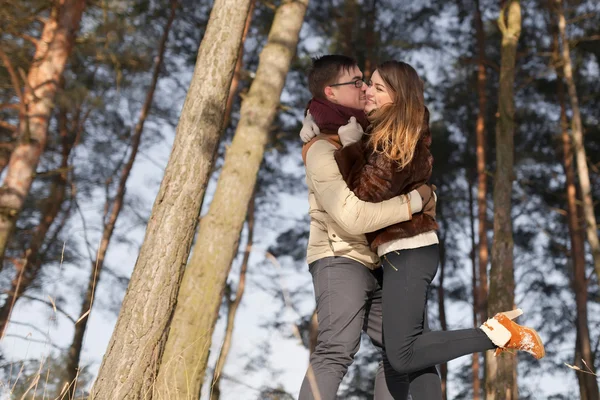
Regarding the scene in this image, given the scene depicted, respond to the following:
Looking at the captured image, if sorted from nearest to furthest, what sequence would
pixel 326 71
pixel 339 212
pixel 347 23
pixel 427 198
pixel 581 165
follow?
pixel 339 212 → pixel 427 198 → pixel 326 71 → pixel 581 165 → pixel 347 23

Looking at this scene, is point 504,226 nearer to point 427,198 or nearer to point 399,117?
Answer: point 427,198

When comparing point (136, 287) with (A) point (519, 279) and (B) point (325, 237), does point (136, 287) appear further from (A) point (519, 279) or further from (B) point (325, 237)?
(A) point (519, 279)

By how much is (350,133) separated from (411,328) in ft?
2.59

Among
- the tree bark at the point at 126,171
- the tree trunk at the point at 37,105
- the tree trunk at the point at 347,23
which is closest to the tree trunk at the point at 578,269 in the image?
the tree trunk at the point at 347,23

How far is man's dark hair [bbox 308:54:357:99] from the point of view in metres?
2.72

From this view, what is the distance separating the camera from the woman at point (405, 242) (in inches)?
93.3

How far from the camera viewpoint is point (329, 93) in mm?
2701

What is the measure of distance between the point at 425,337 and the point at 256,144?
9.53 ft

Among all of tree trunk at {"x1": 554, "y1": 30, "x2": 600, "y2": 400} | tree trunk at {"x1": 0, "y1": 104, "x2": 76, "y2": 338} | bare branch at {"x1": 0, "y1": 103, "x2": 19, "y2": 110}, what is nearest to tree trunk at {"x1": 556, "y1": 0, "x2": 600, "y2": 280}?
tree trunk at {"x1": 554, "y1": 30, "x2": 600, "y2": 400}

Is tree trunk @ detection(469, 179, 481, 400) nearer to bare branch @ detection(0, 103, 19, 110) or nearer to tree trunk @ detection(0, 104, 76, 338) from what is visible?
tree trunk @ detection(0, 104, 76, 338)

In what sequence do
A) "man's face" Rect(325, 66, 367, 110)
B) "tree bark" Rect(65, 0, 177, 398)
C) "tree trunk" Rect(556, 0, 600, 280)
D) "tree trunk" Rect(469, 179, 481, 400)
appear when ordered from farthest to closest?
"tree trunk" Rect(469, 179, 481, 400) < "tree bark" Rect(65, 0, 177, 398) < "tree trunk" Rect(556, 0, 600, 280) < "man's face" Rect(325, 66, 367, 110)

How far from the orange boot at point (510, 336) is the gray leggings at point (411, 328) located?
0.03 meters

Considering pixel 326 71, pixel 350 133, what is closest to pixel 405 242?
pixel 350 133

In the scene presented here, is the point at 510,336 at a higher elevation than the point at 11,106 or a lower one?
lower
